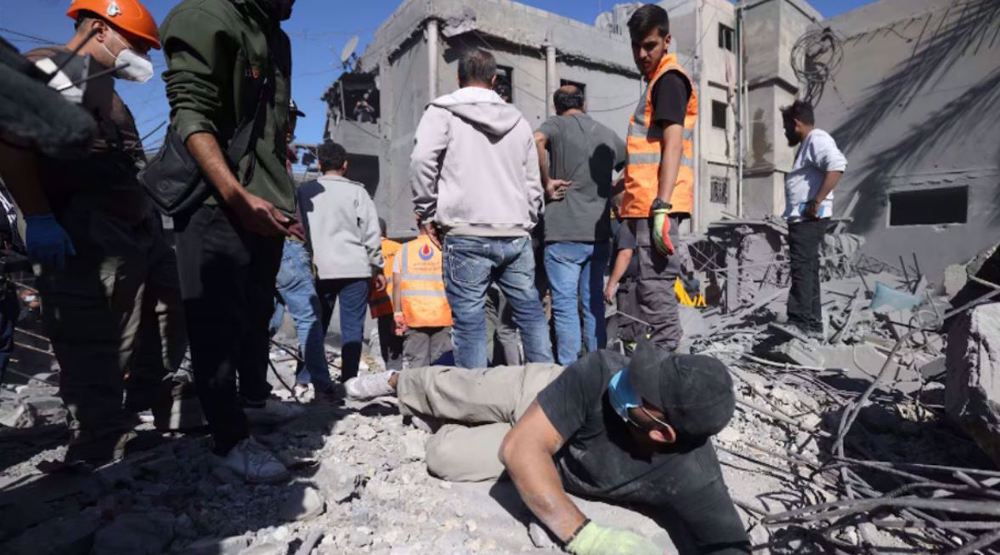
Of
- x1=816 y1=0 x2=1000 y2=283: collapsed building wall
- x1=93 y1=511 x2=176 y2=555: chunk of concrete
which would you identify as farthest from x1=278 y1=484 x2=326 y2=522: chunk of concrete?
x1=816 y1=0 x2=1000 y2=283: collapsed building wall

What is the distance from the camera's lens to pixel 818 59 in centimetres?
1578

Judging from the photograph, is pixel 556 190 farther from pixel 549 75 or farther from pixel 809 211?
pixel 549 75

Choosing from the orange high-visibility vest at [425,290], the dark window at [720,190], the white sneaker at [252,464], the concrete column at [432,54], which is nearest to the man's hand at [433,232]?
the orange high-visibility vest at [425,290]

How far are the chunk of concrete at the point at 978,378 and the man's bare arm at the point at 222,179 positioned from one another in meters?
2.95

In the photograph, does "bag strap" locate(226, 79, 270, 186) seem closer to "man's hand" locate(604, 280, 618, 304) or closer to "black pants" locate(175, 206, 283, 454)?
"black pants" locate(175, 206, 283, 454)

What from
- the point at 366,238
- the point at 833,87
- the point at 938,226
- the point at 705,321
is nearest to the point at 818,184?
the point at 705,321

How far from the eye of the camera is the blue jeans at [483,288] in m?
2.84

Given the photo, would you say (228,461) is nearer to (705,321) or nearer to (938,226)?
(705,321)

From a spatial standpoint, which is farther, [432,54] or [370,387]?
[432,54]

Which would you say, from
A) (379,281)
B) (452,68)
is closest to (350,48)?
(452,68)

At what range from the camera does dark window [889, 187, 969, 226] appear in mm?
13078

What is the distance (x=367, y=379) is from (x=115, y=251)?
54.7 inches

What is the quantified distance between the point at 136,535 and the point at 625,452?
166 cm

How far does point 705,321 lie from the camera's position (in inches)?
261
